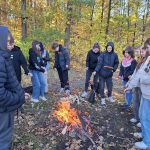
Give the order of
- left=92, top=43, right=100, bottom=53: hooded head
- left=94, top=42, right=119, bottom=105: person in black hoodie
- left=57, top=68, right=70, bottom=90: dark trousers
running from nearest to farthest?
left=94, top=42, right=119, bottom=105: person in black hoodie < left=92, top=43, right=100, bottom=53: hooded head < left=57, top=68, right=70, bottom=90: dark trousers

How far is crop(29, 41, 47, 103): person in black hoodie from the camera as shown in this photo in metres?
8.70

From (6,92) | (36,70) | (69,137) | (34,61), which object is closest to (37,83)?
(36,70)

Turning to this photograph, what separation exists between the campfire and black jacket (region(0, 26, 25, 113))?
2.99 m

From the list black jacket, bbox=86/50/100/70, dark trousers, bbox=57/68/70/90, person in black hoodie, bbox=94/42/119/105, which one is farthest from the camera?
dark trousers, bbox=57/68/70/90

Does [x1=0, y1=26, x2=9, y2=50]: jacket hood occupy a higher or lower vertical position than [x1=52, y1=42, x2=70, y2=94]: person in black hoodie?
higher

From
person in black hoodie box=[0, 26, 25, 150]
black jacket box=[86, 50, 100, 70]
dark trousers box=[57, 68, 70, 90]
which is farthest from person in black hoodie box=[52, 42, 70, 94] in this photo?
person in black hoodie box=[0, 26, 25, 150]

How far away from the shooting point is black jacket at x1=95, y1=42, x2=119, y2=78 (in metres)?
9.02

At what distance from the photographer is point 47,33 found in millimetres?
17328

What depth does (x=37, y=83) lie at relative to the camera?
29.3 feet

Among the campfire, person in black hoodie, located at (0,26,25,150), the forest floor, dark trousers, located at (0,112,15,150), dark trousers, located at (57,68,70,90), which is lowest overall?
the forest floor

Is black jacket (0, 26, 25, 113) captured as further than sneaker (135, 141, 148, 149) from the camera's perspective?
No

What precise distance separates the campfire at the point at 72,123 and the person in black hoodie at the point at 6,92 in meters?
2.72

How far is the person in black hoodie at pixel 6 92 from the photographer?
366 cm

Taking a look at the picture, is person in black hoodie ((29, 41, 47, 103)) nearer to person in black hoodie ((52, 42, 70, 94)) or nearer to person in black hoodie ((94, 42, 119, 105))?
person in black hoodie ((52, 42, 70, 94))
